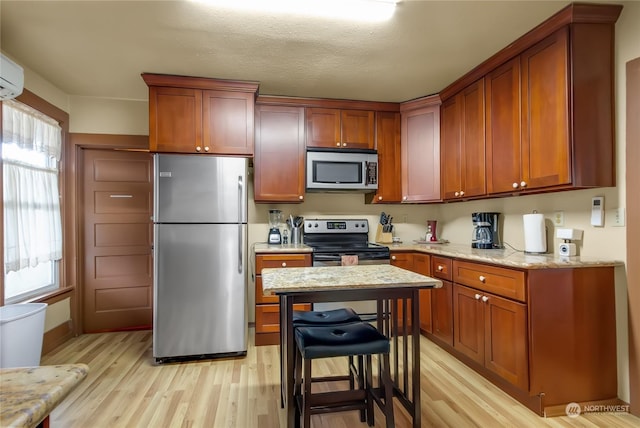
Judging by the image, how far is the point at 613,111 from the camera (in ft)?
6.69

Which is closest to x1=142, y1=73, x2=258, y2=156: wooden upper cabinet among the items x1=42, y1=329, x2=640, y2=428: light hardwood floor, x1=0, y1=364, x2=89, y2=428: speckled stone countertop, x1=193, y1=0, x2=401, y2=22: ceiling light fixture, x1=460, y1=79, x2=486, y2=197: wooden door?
x1=193, y1=0, x2=401, y2=22: ceiling light fixture

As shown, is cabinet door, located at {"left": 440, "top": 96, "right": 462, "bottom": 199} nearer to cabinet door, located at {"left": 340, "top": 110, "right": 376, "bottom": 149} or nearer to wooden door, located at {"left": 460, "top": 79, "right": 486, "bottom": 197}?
wooden door, located at {"left": 460, "top": 79, "right": 486, "bottom": 197}

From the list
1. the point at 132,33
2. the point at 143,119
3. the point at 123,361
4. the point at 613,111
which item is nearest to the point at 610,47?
the point at 613,111

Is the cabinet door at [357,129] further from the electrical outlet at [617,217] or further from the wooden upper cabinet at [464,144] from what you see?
the electrical outlet at [617,217]

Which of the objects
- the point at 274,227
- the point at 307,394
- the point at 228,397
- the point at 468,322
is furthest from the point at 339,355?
the point at 274,227

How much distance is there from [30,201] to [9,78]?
1.15 m

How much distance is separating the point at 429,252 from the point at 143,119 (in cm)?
320

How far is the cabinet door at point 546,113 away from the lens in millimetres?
2035

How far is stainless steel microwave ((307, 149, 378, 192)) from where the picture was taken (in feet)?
11.3

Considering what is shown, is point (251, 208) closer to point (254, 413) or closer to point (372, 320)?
point (372, 320)

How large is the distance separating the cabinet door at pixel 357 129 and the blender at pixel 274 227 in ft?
3.42

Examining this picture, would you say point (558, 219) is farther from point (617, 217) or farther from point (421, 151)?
point (421, 151)

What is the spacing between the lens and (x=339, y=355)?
157cm

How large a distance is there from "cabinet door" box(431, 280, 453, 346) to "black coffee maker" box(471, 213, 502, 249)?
0.50 metres
